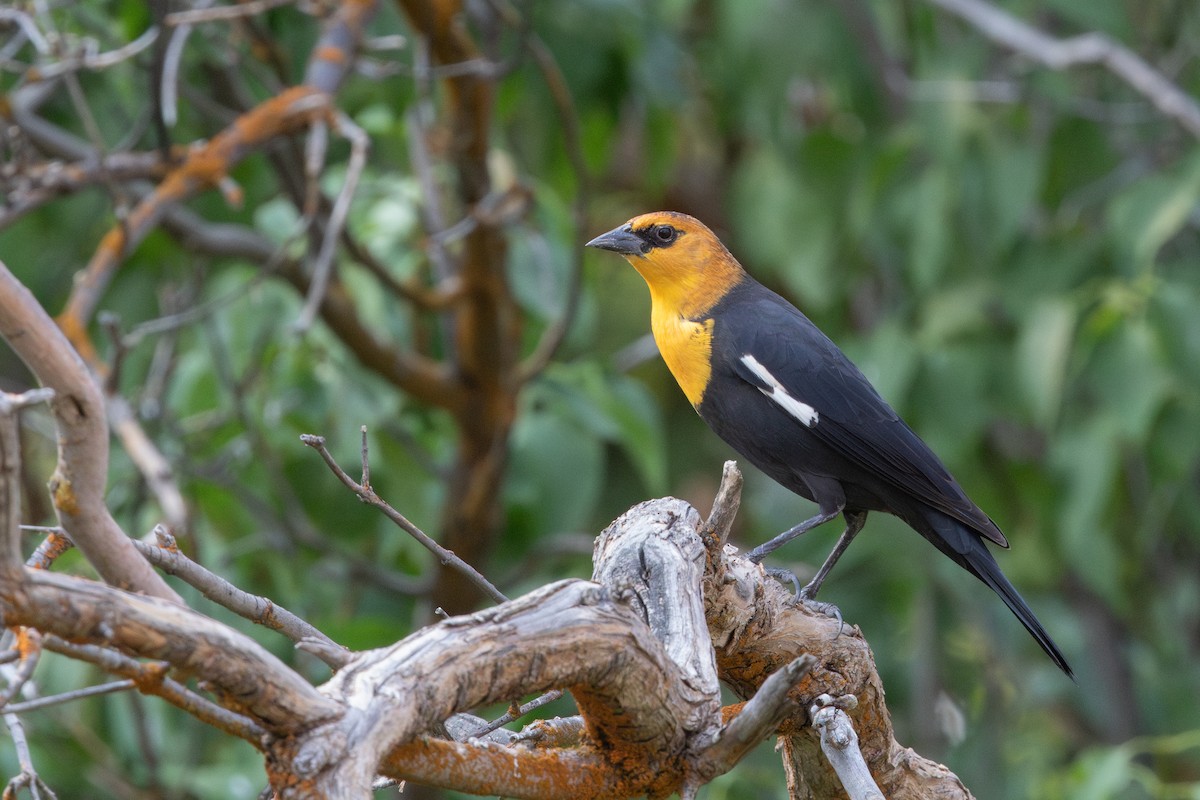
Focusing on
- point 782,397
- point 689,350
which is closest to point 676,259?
point 689,350

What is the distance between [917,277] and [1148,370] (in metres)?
1.42

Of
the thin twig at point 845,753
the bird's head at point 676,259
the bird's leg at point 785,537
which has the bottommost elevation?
the bird's leg at point 785,537

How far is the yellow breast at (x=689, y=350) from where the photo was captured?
156 inches

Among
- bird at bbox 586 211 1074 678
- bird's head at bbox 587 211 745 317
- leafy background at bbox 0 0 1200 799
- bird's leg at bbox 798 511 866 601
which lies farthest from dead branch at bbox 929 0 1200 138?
bird's leg at bbox 798 511 866 601

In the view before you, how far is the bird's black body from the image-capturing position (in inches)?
147

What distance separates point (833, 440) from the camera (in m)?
3.80

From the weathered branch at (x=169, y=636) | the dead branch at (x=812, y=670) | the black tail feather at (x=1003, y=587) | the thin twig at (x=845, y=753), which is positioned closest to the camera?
the weathered branch at (x=169, y=636)

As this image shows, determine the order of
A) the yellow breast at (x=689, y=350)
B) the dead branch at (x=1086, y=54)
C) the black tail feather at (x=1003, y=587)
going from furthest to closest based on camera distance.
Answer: the dead branch at (x=1086, y=54), the yellow breast at (x=689, y=350), the black tail feather at (x=1003, y=587)

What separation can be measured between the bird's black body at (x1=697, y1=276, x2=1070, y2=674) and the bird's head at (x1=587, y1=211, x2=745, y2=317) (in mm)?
225

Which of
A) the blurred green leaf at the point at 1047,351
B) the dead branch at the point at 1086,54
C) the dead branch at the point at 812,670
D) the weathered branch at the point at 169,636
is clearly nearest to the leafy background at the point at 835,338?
the blurred green leaf at the point at 1047,351

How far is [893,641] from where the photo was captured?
6.79 m

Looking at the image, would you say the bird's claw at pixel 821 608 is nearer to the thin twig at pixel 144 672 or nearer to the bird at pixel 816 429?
the bird at pixel 816 429

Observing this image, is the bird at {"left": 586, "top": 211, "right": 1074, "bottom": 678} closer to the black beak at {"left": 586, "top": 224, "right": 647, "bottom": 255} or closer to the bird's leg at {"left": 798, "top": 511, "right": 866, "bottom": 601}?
the bird's leg at {"left": 798, "top": 511, "right": 866, "bottom": 601}

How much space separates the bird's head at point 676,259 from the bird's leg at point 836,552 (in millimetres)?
749
